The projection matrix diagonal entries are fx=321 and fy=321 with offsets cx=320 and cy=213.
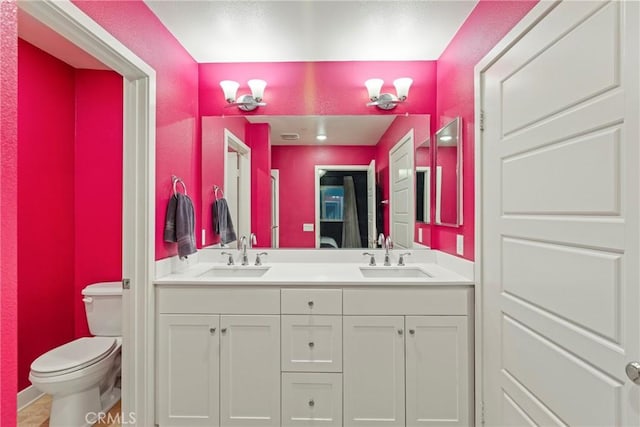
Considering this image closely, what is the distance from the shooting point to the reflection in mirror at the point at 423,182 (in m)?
2.32

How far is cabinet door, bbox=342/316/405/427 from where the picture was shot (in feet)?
5.70

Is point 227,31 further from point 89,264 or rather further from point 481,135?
point 89,264

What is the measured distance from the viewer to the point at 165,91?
199cm

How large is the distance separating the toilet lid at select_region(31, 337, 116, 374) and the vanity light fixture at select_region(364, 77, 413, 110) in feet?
7.85

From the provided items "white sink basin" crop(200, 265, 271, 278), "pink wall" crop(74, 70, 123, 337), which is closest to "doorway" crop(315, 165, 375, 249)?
"white sink basin" crop(200, 265, 271, 278)

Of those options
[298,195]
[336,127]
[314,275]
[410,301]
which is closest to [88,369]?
[314,275]

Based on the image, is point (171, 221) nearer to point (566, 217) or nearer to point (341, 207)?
point (341, 207)

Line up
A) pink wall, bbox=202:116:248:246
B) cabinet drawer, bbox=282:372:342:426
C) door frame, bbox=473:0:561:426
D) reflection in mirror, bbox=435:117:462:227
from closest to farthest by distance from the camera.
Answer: door frame, bbox=473:0:561:426, cabinet drawer, bbox=282:372:342:426, reflection in mirror, bbox=435:117:462:227, pink wall, bbox=202:116:248:246

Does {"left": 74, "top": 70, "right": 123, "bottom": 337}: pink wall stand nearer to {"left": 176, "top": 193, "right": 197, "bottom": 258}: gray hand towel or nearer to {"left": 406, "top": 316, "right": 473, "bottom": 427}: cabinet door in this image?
{"left": 176, "top": 193, "right": 197, "bottom": 258}: gray hand towel

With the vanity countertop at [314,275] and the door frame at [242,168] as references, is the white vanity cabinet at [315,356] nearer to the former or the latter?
the vanity countertop at [314,275]

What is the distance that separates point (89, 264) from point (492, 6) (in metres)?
3.11

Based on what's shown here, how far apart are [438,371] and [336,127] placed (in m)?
1.72

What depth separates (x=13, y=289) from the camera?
933 mm

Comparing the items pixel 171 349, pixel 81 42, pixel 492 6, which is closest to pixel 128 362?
pixel 171 349
